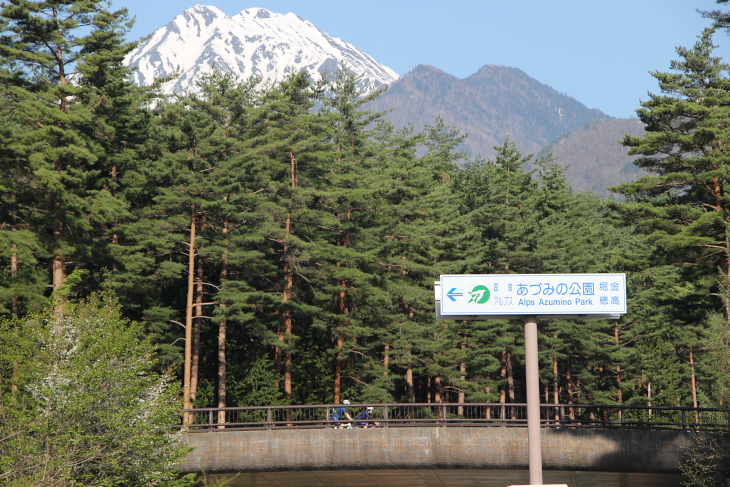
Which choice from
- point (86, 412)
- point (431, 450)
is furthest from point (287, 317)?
point (86, 412)

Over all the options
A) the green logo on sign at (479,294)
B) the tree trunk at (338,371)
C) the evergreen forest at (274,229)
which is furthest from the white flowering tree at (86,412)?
the tree trunk at (338,371)

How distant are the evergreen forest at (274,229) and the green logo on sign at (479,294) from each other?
12414 mm

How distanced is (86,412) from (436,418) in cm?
1325

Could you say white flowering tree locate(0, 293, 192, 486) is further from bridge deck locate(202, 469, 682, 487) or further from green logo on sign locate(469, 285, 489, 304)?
green logo on sign locate(469, 285, 489, 304)

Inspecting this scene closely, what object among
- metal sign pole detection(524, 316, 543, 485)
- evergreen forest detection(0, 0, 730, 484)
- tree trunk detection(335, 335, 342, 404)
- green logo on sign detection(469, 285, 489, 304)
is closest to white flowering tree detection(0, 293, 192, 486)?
evergreen forest detection(0, 0, 730, 484)

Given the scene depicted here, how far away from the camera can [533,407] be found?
13930 millimetres

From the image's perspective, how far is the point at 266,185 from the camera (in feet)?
121

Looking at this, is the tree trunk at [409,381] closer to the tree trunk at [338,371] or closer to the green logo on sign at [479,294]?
the tree trunk at [338,371]

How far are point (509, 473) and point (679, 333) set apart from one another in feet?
127

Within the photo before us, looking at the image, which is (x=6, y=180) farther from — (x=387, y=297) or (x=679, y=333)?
(x=679, y=333)

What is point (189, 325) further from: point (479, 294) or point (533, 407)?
point (533, 407)

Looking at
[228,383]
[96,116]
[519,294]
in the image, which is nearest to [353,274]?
[228,383]

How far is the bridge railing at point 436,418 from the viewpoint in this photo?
22109 millimetres

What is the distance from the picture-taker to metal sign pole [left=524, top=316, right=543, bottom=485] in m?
13.6
